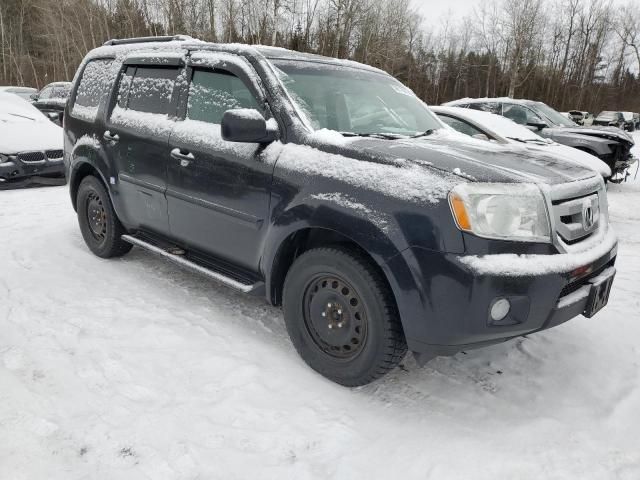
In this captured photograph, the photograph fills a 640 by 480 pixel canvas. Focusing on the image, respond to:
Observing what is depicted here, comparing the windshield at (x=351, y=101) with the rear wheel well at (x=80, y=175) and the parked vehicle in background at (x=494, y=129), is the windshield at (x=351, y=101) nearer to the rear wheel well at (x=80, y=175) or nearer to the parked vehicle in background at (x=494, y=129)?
the rear wheel well at (x=80, y=175)

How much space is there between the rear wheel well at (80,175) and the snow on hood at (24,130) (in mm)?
3693

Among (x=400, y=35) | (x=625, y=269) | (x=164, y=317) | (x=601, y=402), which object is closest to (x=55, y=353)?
(x=164, y=317)

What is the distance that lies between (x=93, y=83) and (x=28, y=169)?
3.88 metres

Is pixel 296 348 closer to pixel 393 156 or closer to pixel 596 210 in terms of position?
pixel 393 156

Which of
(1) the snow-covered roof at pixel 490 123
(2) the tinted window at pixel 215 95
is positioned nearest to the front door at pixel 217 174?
(2) the tinted window at pixel 215 95

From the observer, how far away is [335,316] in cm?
276

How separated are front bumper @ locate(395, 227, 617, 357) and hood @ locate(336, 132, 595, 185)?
396 mm

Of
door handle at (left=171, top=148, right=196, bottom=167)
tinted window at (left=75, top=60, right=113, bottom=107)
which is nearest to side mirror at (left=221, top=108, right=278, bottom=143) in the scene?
door handle at (left=171, top=148, right=196, bottom=167)

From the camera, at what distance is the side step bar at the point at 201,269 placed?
312cm

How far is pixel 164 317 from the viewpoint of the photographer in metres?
3.50

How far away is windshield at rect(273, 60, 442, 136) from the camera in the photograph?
10.3 ft

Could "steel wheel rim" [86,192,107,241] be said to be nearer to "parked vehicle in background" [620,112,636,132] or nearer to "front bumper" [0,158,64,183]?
"front bumper" [0,158,64,183]

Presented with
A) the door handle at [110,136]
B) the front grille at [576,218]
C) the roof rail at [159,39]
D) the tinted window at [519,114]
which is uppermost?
the roof rail at [159,39]

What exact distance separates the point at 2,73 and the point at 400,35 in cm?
3535
